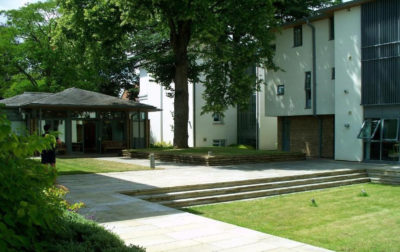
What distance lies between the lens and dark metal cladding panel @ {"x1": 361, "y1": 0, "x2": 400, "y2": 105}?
66.7 feet

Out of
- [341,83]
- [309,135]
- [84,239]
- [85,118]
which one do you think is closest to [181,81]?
[309,135]

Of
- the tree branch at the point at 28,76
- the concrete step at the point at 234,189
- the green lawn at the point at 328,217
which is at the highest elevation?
the tree branch at the point at 28,76

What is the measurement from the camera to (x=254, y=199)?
1359 centimetres

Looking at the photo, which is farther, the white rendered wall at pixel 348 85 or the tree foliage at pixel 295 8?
the tree foliage at pixel 295 8

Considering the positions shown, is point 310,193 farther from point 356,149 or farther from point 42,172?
point 42,172

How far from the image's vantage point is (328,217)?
35.2 feet

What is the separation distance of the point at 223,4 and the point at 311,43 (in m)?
6.54

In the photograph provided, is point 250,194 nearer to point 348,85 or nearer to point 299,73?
point 348,85

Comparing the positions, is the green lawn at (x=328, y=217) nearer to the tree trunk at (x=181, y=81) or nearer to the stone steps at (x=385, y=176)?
the stone steps at (x=385, y=176)

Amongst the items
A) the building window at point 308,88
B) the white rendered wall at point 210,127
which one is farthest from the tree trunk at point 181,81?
the white rendered wall at point 210,127

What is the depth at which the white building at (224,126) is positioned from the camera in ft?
A: 110

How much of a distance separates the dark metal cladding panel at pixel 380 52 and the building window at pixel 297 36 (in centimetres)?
479

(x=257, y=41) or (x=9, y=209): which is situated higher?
(x=257, y=41)

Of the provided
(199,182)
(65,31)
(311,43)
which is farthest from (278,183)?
(65,31)
